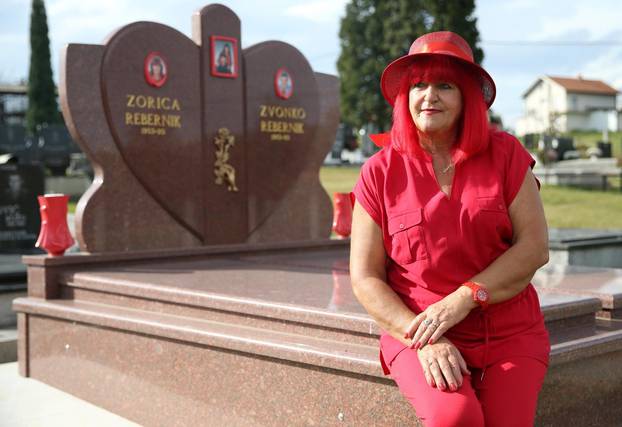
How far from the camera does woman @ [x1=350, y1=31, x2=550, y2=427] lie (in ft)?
7.61

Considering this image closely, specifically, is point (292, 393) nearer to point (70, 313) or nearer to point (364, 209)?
point (364, 209)

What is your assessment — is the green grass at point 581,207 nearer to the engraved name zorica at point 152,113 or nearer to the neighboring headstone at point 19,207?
the neighboring headstone at point 19,207

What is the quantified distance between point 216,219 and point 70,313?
2036mm

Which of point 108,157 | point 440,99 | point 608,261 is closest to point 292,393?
point 440,99

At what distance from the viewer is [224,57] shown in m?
6.80

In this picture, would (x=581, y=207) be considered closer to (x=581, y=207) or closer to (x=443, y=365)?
(x=581, y=207)

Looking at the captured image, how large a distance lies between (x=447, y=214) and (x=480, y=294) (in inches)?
9.8

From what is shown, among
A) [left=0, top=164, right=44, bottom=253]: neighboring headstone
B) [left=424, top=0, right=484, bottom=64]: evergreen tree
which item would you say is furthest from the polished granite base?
[left=424, top=0, right=484, bottom=64]: evergreen tree

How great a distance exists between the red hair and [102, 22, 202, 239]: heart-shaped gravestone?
391 cm

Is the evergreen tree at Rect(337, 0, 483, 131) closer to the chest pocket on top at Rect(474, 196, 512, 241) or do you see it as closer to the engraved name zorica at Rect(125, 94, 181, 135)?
the engraved name zorica at Rect(125, 94, 181, 135)

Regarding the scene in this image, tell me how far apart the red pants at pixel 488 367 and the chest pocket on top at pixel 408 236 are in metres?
0.11

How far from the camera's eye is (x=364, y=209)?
8.31 feet

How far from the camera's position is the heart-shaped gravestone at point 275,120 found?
277 inches

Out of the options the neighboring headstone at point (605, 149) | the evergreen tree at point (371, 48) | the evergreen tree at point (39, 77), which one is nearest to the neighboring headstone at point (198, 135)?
the neighboring headstone at point (605, 149)
